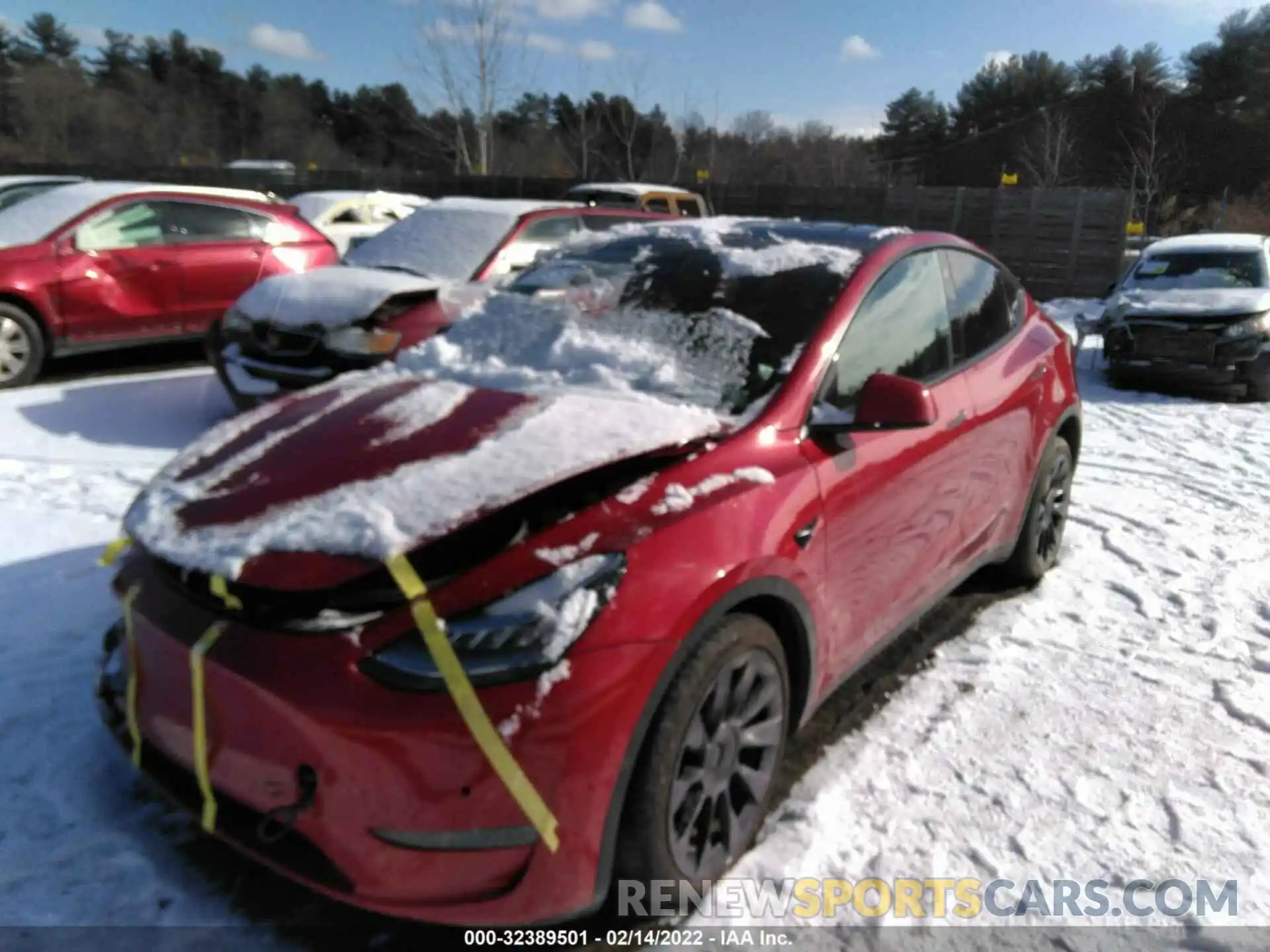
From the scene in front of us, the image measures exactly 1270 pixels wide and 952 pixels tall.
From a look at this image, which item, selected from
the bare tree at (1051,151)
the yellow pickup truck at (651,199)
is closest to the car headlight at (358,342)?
the yellow pickup truck at (651,199)

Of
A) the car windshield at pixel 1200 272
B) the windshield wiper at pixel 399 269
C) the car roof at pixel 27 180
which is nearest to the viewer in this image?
the windshield wiper at pixel 399 269

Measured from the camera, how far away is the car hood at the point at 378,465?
6.90 ft

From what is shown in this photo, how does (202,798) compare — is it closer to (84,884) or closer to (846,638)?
(84,884)

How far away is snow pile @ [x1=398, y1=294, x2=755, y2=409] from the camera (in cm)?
281

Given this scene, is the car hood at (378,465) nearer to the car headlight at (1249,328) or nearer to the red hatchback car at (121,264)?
the red hatchback car at (121,264)

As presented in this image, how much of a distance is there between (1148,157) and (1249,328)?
94.6 ft

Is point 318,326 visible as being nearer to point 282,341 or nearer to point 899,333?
point 282,341

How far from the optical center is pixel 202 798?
211 centimetres

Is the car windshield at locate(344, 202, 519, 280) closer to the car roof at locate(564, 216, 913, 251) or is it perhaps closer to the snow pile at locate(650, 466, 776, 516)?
the car roof at locate(564, 216, 913, 251)

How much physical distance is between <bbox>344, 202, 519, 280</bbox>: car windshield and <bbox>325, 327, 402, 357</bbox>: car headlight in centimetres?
137

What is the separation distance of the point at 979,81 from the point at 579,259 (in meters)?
67.2

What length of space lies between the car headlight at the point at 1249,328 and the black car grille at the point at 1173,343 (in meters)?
0.12

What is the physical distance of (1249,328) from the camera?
29.4 feet

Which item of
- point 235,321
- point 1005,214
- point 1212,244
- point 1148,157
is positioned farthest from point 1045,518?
point 1148,157
